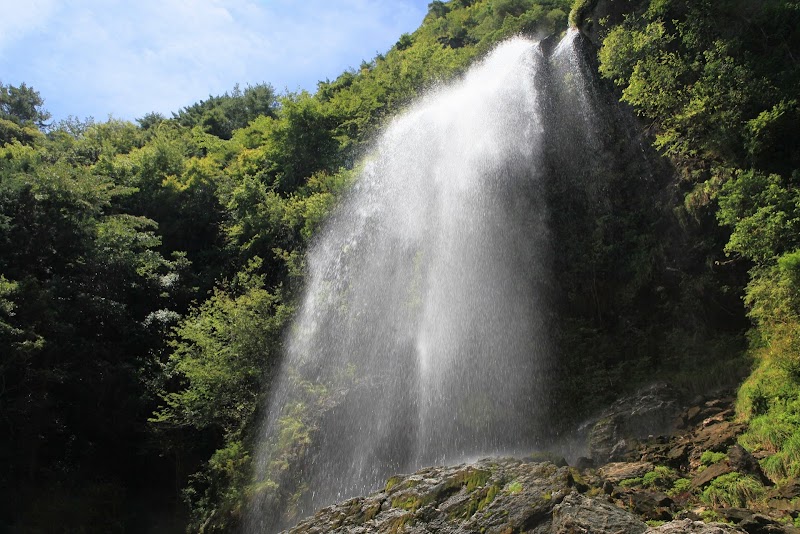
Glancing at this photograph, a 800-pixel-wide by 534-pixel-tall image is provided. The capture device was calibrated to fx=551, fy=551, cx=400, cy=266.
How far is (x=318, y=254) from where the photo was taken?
2197 centimetres

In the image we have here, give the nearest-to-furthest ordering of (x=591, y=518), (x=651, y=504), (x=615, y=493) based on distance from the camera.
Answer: (x=591, y=518) < (x=651, y=504) < (x=615, y=493)

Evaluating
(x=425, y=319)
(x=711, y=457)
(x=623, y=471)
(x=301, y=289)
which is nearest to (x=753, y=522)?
(x=711, y=457)

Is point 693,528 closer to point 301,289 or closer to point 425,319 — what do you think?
point 425,319

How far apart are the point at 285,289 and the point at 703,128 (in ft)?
47.8

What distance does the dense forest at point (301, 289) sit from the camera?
1316 centimetres

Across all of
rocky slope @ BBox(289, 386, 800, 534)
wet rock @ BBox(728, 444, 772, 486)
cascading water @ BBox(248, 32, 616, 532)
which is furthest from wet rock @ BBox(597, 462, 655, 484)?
cascading water @ BBox(248, 32, 616, 532)

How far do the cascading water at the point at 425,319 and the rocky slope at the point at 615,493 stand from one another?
420 centimetres

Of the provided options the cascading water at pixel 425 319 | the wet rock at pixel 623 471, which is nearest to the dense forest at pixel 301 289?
the cascading water at pixel 425 319

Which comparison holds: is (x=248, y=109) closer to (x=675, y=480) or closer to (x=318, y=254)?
(x=318, y=254)

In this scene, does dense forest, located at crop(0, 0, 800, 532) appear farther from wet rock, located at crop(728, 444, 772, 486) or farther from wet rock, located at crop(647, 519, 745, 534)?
wet rock, located at crop(647, 519, 745, 534)

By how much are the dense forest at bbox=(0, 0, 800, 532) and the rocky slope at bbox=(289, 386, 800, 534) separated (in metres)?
0.78

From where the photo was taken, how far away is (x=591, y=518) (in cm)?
718

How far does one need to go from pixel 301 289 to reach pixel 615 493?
14.1 m

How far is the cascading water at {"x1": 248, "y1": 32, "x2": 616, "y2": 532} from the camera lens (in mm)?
15539
